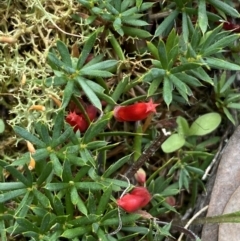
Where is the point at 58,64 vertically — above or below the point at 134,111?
above

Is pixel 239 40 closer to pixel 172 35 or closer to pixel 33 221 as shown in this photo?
pixel 172 35

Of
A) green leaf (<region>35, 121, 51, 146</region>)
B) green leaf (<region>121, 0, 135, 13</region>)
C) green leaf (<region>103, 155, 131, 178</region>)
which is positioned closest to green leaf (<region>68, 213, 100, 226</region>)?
green leaf (<region>103, 155, 131, 178</region>)

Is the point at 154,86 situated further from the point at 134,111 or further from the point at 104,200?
the point at 104,200

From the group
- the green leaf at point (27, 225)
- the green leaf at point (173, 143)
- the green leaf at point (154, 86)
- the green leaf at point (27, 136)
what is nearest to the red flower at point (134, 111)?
the green leaf at point (154, 86)

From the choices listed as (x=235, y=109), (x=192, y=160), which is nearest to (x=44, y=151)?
(x=192, y=160)

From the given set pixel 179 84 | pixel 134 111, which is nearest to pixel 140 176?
pixel 134 111
